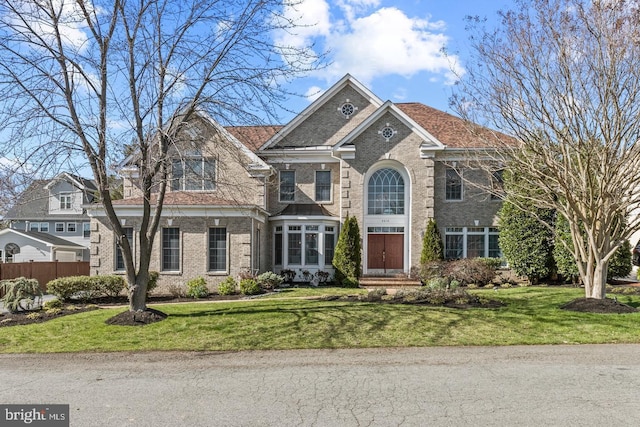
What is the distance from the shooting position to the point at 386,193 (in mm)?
23719

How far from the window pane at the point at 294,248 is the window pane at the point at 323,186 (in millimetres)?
2523

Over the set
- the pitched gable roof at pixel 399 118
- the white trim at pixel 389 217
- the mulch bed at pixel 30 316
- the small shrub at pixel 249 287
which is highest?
the pitched gable roof at pixel 399 118

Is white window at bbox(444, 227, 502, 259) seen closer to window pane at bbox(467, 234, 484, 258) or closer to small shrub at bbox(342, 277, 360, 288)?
window pane at bbox(467, 234, 484, 258)

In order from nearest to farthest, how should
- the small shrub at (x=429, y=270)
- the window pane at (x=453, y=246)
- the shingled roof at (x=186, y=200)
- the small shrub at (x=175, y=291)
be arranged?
the small shrub at (x=175, y=291)
the shingled roof at (x=186, y=200)
the small shrub at (x=429, y=270)
the window pane at (x=453, y=246)

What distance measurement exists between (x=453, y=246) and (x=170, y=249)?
43.7ft

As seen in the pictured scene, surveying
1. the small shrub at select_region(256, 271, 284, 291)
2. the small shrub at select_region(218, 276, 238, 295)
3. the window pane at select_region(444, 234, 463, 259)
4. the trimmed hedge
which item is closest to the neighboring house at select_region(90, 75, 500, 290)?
the window pane at select_region(444, 234, 463, 259)

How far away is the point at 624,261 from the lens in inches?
766

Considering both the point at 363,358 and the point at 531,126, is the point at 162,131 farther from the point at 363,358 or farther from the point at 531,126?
the point at 531,126

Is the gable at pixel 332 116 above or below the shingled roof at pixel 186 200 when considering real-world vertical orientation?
above

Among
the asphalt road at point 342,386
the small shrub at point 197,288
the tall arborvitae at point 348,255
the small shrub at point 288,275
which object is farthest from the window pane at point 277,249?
the asphalt road at point 342,386

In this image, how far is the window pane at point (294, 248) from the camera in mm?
22859

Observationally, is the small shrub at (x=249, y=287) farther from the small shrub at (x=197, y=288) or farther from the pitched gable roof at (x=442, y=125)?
the pitched gable roof at (x=442, y=125)

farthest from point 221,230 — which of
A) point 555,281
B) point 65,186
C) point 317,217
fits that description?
point 65,186

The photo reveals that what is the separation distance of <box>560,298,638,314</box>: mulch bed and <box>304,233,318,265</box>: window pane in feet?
38.3
